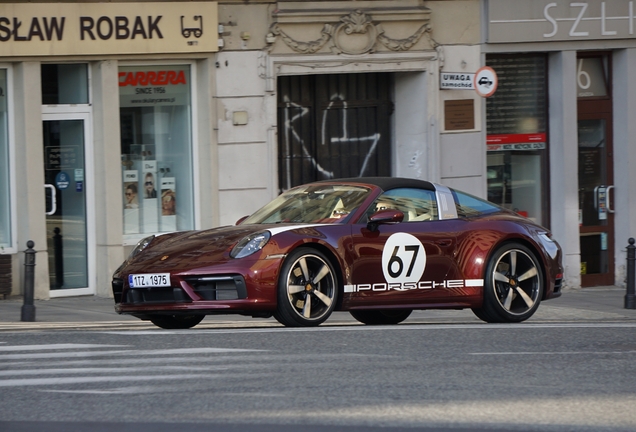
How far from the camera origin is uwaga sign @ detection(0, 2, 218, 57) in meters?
15.5

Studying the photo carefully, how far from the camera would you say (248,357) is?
8.09 m

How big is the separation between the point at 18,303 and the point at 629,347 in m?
8.65

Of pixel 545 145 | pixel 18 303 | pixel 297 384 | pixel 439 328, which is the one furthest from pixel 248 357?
pixel 545 145

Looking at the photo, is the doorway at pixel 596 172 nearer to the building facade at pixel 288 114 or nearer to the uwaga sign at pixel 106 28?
the building facade at pixel 288 114

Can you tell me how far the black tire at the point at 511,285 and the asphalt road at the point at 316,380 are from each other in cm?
131

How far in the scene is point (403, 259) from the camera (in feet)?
34.8

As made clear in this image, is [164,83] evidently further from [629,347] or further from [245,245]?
[629,347]

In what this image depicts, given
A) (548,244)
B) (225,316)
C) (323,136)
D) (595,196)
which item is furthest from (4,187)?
(595,196)

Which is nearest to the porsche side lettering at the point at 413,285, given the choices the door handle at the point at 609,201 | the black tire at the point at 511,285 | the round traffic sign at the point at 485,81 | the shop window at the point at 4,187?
the black tire at the point at 511,285

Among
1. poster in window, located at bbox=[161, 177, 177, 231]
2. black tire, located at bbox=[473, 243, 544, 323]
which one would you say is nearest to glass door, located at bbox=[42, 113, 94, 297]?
poster in window, located at bbox=[161, 177, 177, 231]

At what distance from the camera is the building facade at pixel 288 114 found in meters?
15.9

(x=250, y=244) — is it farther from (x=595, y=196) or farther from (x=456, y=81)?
(x=595, y=196)

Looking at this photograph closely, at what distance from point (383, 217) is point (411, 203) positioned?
0.72 meters

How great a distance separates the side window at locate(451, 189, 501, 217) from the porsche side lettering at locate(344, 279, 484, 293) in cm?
69
